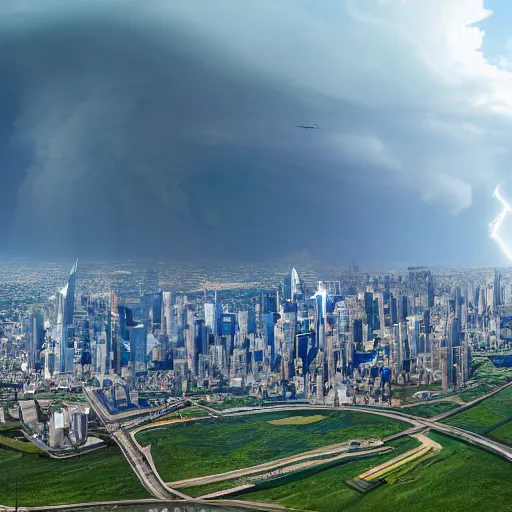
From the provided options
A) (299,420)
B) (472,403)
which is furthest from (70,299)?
(472,403)

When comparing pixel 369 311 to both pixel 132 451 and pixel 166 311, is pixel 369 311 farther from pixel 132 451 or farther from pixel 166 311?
pixel 132 451

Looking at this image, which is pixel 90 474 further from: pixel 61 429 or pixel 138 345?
pixel 138 345

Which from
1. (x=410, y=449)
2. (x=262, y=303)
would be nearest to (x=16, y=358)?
(x=262, y=303)

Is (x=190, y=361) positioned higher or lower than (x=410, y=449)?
higher

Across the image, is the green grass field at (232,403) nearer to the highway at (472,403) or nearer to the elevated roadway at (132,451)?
the elevated roadway at (132,451)

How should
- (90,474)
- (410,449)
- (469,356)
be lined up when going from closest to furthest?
(90,474), (410,449), (469,356)

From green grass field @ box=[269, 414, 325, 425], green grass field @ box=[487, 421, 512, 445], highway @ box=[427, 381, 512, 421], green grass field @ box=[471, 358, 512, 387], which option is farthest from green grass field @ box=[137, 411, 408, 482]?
green grass field @ box=[471, 358, 512, 387]
